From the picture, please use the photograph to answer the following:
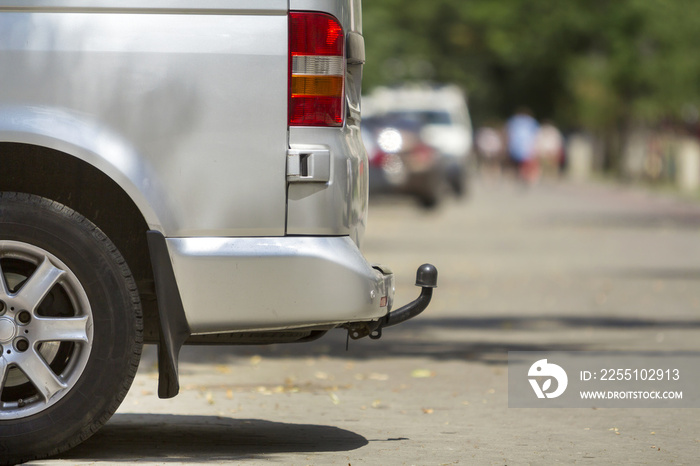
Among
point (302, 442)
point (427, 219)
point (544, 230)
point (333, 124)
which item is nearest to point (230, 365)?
point (302, 442)

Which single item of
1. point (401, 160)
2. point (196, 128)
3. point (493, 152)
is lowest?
point (493, 152)

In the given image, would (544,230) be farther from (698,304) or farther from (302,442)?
(302,442)

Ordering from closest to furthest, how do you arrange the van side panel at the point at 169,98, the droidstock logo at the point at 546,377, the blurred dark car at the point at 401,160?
the van side panel at the point at 169,98 < the droidstock logo at the point at 546,377 < the blurred dark car at the point at 401,160

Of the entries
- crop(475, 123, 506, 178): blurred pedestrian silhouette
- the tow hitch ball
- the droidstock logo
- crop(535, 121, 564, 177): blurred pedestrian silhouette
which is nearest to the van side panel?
the tow hitch ball

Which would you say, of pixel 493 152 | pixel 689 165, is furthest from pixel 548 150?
pixel 689 165

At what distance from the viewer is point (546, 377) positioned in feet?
27.2

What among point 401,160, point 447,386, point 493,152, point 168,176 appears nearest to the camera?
point 168,176

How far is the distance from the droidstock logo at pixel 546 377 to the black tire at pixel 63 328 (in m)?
2.94

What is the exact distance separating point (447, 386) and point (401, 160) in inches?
646

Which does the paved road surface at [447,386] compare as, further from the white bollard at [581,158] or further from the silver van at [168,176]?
the white bollard at [581,158]

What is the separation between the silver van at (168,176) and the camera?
5.38 m

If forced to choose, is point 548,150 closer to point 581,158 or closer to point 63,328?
point 581,158

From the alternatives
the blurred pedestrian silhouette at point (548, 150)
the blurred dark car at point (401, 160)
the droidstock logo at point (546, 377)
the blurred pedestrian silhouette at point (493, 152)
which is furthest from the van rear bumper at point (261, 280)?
the blurred pedestrian silhouette at point (493, 152)

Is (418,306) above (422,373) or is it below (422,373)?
above
